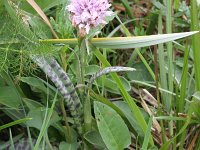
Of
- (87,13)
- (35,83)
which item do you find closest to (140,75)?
(35,83)

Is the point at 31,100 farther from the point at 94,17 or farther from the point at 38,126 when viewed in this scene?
the point at 94,17

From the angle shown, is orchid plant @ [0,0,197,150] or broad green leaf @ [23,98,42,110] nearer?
orchid plant @ [0,0,197,150]

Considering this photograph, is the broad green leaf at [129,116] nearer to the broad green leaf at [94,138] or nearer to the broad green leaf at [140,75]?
the broad green leaf at [94,138]

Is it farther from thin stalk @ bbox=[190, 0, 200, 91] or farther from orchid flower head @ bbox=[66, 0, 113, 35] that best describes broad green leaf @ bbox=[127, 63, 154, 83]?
orchid flower head @ bbox=[66, 0, 113, 35]

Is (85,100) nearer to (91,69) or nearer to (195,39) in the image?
(91,69)

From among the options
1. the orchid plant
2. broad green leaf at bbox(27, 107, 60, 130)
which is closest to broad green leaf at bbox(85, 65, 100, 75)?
the orchid plant

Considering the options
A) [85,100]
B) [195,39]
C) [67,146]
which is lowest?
[67,146]
